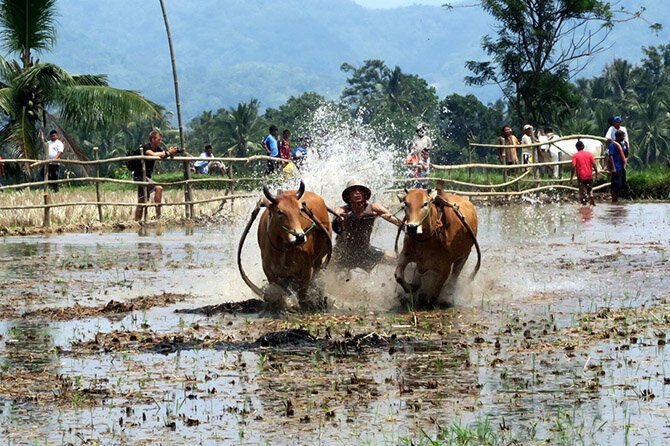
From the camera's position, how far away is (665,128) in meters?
65.7

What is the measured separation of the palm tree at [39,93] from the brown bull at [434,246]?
61.7 ft

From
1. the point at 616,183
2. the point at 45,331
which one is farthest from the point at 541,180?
the point at 45,331

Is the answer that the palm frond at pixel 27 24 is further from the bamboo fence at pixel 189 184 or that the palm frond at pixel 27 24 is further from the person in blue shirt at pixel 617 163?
the person in blue shirt at pixel 617 163

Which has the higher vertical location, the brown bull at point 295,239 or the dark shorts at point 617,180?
the dark shorts at point 617,180

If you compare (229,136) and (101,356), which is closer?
(101,356)

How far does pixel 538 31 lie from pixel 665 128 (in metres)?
33.9

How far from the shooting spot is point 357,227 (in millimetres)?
11797

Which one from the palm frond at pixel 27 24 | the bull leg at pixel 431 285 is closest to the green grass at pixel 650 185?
the palm frond at pixel 27 24

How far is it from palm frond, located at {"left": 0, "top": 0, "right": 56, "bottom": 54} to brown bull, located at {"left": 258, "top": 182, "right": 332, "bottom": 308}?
19.6m

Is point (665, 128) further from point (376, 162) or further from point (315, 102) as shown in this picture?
point (376, 162)

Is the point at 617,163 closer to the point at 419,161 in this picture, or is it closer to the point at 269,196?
the point at 419,161

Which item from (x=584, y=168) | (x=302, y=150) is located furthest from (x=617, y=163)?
(x=302, y=150)

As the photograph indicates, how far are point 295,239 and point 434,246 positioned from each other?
1298 mm

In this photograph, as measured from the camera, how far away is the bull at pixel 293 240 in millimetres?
10680
